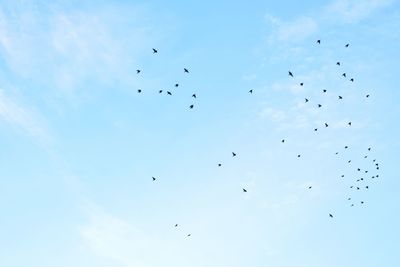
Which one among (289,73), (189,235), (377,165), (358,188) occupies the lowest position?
(189,235)

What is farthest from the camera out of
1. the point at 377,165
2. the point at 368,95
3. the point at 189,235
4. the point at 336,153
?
the point at 377,165

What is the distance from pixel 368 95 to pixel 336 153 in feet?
21.0

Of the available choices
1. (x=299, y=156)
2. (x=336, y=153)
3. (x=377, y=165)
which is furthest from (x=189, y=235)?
(x=377, y=165)

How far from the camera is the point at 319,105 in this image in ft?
166

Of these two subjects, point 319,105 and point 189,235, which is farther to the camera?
point 319,105

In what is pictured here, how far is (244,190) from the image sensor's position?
49375 millimetres

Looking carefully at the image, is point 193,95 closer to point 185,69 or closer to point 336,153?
point 185,69

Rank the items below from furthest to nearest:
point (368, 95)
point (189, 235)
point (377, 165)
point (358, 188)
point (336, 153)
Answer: point (377, 165) < point (358, 188) < point (189, 235) < point (336, 153) < point (368, 95)

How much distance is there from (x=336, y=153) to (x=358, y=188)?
28.5 ft

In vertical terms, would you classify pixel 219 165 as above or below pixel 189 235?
above

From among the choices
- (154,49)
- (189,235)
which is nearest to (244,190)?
(189,235)

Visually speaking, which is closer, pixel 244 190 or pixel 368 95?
pixel 368 95

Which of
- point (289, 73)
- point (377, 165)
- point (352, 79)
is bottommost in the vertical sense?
point (377, 165)

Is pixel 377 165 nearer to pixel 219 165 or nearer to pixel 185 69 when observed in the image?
pixel 219 165
